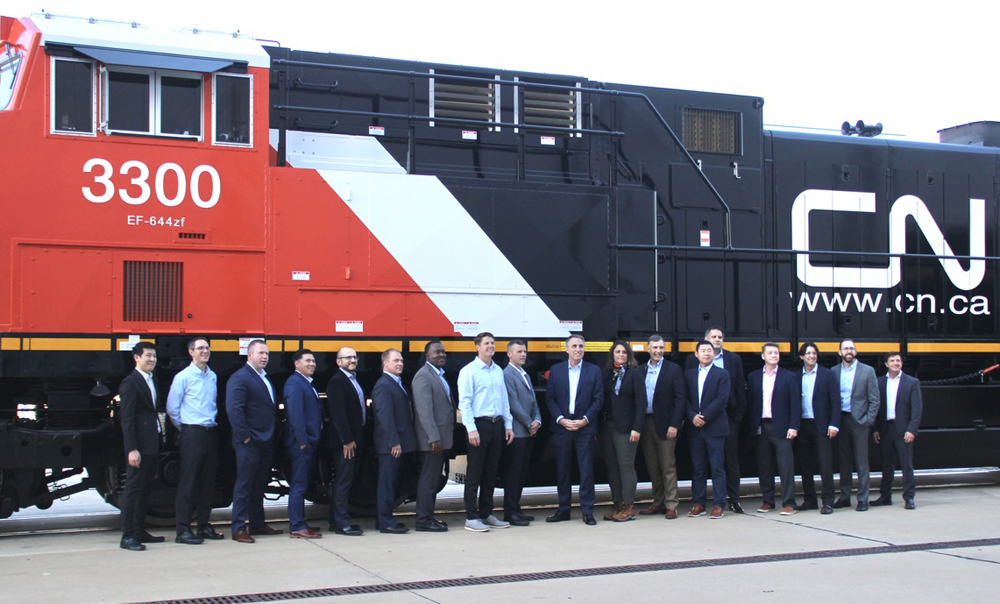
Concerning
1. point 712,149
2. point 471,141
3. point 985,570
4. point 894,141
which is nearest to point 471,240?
point 471,141

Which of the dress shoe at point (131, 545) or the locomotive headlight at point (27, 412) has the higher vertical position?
the locomotive headlight at point (27, 412)

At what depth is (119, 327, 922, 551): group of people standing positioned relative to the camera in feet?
28.4

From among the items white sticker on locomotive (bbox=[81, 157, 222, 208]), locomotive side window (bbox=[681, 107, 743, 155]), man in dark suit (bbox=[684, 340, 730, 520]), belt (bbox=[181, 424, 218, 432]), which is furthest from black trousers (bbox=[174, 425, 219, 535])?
locomotive side window (bbox=[681, 107, 743, 155])

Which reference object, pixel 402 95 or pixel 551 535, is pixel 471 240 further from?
pixel 551 535

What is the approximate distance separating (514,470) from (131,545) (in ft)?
11.5

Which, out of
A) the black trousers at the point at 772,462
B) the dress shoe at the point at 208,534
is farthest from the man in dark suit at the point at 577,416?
the dress shoe at the point at 208,534

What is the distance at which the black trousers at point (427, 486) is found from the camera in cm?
933

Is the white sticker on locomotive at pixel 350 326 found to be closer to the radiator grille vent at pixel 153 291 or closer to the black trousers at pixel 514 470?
the radiator grille vent at pixel 153 291

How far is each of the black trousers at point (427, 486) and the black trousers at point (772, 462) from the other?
3.52m

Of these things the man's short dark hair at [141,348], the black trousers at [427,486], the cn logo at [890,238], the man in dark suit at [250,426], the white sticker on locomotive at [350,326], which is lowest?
the black trousers at [427,486]

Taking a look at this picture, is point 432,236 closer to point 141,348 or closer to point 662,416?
point 141,348

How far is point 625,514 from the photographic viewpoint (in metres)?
9.95

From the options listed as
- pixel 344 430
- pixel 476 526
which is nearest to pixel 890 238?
pixel 476 526

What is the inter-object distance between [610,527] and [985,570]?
328 cm
